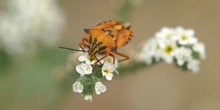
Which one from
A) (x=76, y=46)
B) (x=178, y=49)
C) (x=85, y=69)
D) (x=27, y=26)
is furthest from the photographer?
(x=76, y=46)

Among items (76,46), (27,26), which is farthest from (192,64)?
(76,46)

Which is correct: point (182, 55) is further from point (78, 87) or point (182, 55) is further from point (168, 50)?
point (78, 87)

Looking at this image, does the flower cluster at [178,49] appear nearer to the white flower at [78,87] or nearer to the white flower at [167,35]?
the white flower at [167,35]

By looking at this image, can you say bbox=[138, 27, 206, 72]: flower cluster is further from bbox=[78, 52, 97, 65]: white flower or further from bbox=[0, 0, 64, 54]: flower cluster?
bbox=[0, 0, 64, 54]: flower cluster

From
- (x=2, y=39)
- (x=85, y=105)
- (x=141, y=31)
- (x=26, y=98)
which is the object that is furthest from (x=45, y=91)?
(x=141, y=31)

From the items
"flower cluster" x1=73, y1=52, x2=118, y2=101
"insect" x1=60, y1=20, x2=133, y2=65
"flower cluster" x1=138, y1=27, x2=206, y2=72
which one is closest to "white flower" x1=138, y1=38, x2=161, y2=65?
"flower cluster" x1=138, y1=27, x2=206, y2=72
